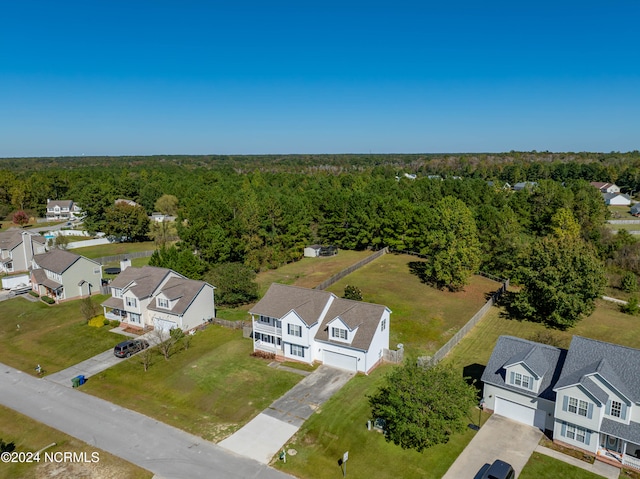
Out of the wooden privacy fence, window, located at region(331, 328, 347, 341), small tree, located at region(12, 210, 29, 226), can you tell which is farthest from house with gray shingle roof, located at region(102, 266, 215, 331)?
small tree, located at region(12, 210, 29, 226)

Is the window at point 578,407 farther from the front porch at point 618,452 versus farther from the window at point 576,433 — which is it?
the front porch at point 618,452

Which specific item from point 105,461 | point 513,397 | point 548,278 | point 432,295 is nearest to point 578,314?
point 548,278

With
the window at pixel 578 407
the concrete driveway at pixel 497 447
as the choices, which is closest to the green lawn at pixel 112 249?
the concrete driveway at pixel 497 447

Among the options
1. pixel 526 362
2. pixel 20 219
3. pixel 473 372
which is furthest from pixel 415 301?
pixel 20 219

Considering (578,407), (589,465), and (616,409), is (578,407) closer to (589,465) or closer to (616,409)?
(616,409)

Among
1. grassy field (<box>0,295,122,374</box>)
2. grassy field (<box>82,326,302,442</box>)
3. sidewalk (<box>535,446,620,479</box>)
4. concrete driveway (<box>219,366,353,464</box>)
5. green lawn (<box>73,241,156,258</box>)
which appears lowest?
grassy field (<box>0,295,122,374</box>)

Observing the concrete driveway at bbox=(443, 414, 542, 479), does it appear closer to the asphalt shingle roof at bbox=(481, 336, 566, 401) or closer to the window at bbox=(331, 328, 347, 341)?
the asphalt shingle roof at bbox=(481, 336, 566, 401)
